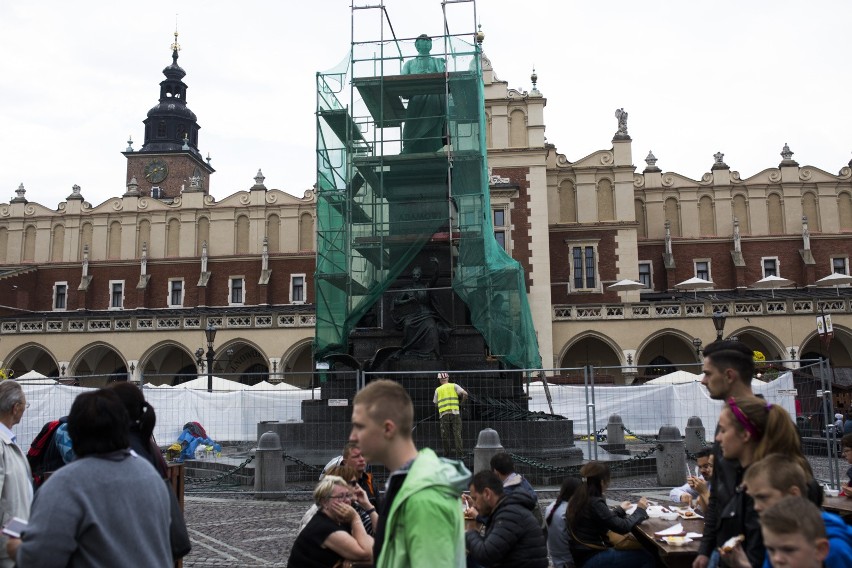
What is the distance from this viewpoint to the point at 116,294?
143 feet

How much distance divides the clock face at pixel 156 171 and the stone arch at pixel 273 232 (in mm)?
27425

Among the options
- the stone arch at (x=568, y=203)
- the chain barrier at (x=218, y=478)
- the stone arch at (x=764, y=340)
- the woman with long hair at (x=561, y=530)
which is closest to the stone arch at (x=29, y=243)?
the stone arch at (x=568, y=203)

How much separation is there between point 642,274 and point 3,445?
39230 mm

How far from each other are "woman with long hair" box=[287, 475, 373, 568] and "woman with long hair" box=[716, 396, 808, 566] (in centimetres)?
160

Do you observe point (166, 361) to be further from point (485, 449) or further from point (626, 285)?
point (485, 449)

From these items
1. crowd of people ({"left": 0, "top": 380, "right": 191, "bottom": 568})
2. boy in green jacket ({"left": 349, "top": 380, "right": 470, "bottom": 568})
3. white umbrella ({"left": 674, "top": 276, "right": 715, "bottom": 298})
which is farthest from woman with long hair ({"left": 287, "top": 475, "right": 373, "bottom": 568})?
white umbrella ({"left": 674, "top": 276, "right": 715, "bottom": 298})

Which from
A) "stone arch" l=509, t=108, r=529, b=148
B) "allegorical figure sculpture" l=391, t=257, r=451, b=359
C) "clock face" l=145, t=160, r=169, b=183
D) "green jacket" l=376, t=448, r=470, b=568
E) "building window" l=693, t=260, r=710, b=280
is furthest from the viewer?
"clock face" l=145, t=160, r=169, b=183

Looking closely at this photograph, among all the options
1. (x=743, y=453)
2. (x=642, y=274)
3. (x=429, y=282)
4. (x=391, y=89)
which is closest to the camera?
(x=743, y=453)

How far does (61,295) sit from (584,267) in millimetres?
27864

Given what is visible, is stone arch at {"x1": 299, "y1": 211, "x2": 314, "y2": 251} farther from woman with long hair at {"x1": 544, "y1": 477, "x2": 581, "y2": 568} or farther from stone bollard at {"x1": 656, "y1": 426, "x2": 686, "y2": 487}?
woman with long hair at {"x1": 544, "y1": 477, "x2": 581, "y2": 568}

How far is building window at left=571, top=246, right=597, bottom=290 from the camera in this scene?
38031 millimetres

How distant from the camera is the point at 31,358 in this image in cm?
3944

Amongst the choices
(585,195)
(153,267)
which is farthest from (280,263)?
(585,195)

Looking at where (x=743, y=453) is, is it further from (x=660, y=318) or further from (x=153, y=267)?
(x=153, y=267)
